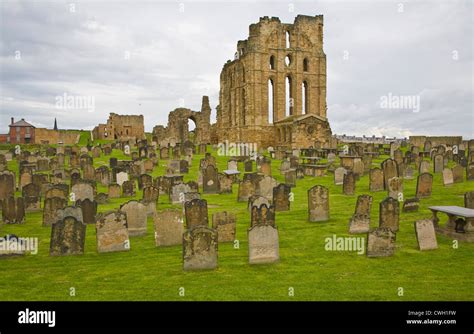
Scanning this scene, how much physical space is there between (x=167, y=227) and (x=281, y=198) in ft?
17.6

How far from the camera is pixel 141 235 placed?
12.5 m

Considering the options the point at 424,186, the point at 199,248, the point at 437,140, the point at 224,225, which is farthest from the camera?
the point at 437,140

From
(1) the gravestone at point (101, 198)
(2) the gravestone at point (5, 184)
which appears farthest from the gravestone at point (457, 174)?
(2) the gravestone at point (5, 184)

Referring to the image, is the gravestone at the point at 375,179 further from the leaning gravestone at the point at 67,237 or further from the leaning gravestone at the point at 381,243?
the leaning gravestone at the point at 67,237

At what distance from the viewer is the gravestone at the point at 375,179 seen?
18766mm

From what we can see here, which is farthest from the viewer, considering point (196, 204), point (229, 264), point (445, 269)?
point (196, 204)

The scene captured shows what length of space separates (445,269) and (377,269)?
1.35 m

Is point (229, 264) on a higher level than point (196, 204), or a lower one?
lower

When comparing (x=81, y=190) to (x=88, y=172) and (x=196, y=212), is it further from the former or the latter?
(x=88, y=172)

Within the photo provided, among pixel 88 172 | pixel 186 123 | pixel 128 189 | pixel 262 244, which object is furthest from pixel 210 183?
pixel 186 123

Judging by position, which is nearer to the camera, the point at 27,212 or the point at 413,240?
the point at 413,240

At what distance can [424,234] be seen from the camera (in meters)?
10.2

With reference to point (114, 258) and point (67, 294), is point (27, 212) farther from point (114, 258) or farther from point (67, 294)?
point (67, 294)
